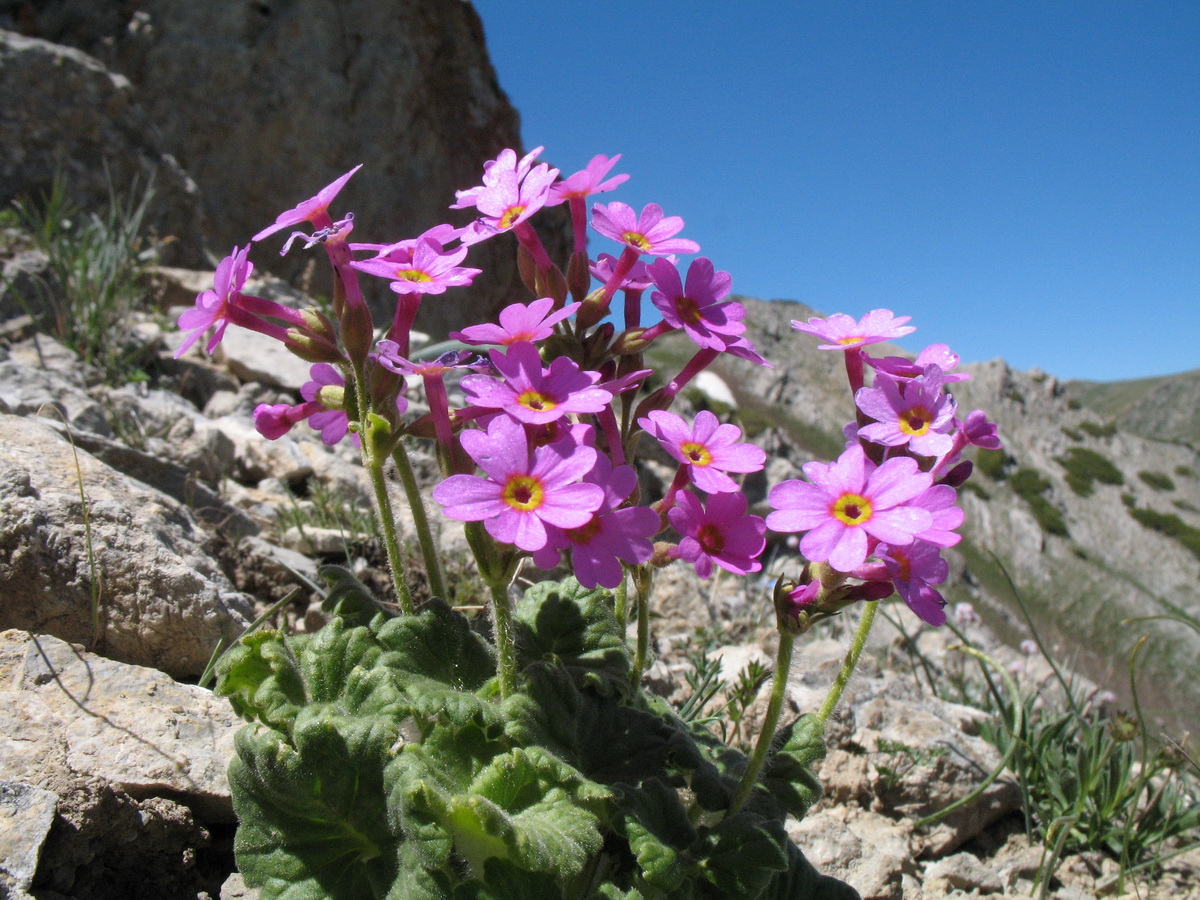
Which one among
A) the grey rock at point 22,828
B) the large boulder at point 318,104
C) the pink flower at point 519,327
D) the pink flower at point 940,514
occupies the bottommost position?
the grey rock at point 22,828

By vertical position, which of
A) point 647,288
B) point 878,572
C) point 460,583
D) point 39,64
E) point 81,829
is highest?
point 39,64

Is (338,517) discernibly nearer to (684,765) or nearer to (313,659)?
(313,659)

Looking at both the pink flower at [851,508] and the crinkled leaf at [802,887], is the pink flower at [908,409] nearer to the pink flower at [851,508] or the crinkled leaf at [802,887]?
the pink flower at [851,508]

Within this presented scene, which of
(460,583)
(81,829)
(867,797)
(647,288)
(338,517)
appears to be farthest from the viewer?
(338,517)

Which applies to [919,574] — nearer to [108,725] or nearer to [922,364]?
[922,364]

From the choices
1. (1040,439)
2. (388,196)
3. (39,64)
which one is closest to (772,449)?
(388,196)

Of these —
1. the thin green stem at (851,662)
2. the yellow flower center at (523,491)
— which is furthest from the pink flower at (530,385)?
the thin green stem at (851,662)

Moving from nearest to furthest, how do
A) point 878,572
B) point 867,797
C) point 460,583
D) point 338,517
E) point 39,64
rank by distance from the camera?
1. point 878,572
2. point 867,797
3. point 460,583
4. point 338,517
5. point 39,64
